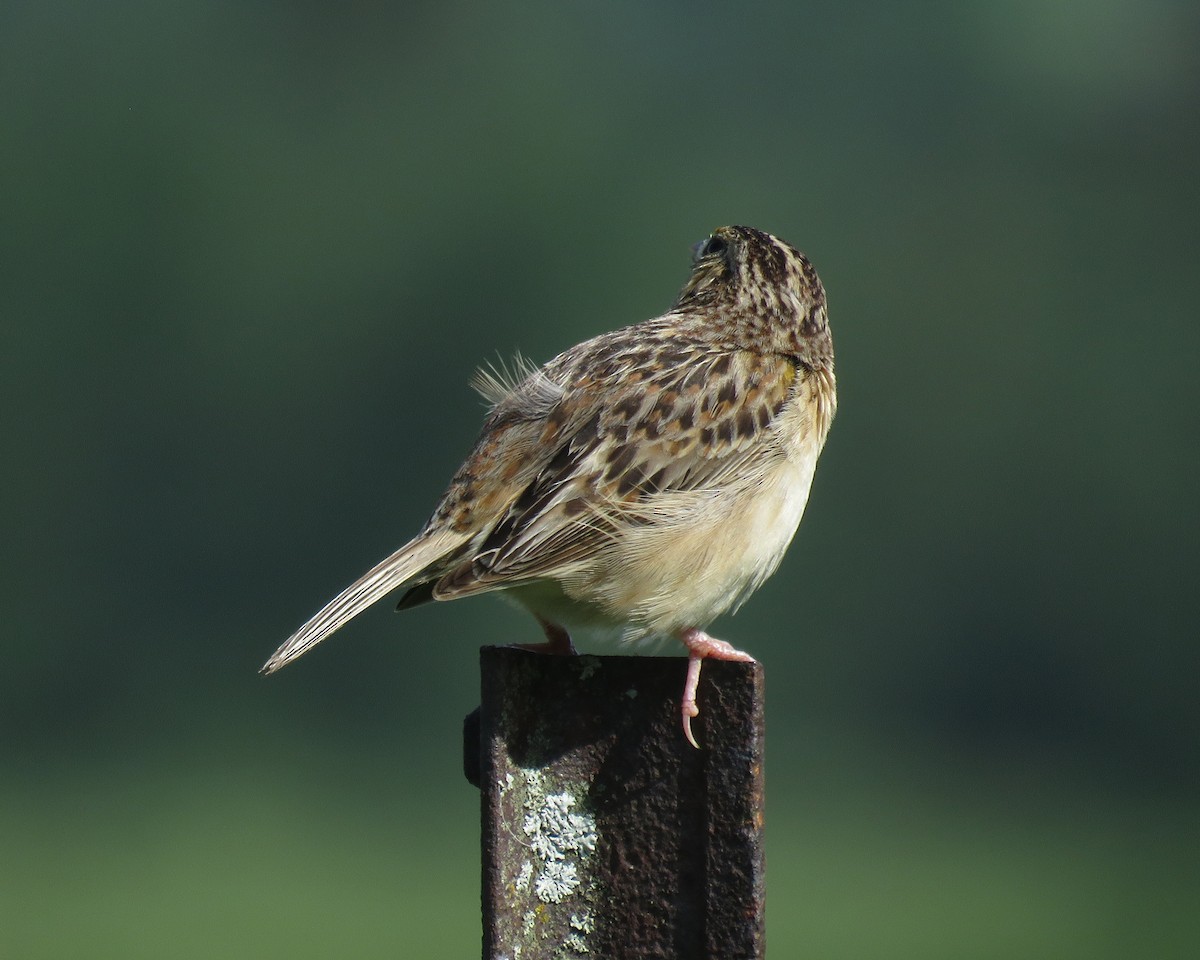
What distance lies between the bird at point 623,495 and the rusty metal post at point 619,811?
136 centimetres

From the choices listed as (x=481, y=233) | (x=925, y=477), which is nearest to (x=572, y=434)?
(x=925, y=477)

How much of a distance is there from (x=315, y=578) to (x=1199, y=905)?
19930mm

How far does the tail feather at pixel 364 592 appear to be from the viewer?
437 centimetres

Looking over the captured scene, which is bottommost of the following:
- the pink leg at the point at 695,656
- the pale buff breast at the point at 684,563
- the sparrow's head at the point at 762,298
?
the pink leg at the point at 695,656

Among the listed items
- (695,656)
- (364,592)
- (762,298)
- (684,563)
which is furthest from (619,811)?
(762,298)

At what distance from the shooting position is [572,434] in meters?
5.06

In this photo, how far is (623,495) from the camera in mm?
5105

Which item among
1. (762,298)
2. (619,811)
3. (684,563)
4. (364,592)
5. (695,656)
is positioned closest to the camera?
(619,811)

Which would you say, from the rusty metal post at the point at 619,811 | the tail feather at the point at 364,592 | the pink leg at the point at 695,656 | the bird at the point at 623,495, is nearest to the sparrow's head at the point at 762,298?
the bird at the point at 623,495

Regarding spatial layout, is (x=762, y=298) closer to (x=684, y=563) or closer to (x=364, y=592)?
(x=684, y=563)

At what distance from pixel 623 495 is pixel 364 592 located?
2.78ft

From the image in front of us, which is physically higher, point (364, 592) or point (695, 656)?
point (364, 592)

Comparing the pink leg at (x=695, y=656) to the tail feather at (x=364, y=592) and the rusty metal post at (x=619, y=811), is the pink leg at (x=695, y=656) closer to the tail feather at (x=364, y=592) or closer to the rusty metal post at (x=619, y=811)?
the rusty metal post at (x=619, y=811)

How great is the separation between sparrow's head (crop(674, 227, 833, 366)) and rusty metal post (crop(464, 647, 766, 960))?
2.53 meters
